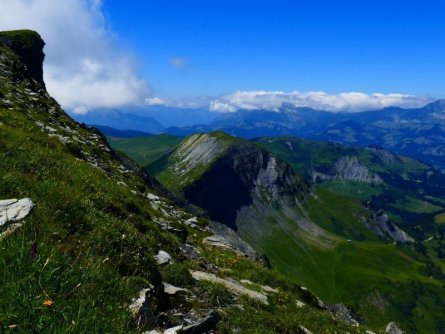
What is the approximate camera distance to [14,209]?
7.89m

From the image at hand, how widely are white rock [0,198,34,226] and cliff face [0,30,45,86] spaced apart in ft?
398

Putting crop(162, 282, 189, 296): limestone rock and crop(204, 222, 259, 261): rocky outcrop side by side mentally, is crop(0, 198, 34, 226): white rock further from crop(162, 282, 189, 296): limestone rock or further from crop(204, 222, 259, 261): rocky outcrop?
crop(204, 222, 259, 261): rocky outcrop

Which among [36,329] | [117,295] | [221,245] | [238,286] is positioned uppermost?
[36,329]

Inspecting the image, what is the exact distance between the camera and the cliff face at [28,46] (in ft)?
394

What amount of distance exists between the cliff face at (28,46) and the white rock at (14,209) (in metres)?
121

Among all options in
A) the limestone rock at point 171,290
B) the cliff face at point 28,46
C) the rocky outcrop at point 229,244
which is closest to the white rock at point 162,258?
the limestone rock at point 171,290

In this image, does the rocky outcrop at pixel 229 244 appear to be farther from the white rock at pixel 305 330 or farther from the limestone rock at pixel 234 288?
the white rock at pixel 305 330

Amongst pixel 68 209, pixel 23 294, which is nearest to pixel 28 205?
pixel 68 209

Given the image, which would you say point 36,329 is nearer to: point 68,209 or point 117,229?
point 68,209

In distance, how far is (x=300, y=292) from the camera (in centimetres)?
2511

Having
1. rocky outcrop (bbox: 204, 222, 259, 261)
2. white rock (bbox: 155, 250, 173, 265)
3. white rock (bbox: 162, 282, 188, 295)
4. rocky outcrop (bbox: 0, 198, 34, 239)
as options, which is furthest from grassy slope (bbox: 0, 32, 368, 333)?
rocky outcrop (bbox: 204, 222, 259, 261)

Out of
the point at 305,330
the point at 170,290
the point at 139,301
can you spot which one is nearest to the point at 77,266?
the point at 139,301

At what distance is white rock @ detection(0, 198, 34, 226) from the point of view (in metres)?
7.35

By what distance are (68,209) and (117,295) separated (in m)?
3.69
